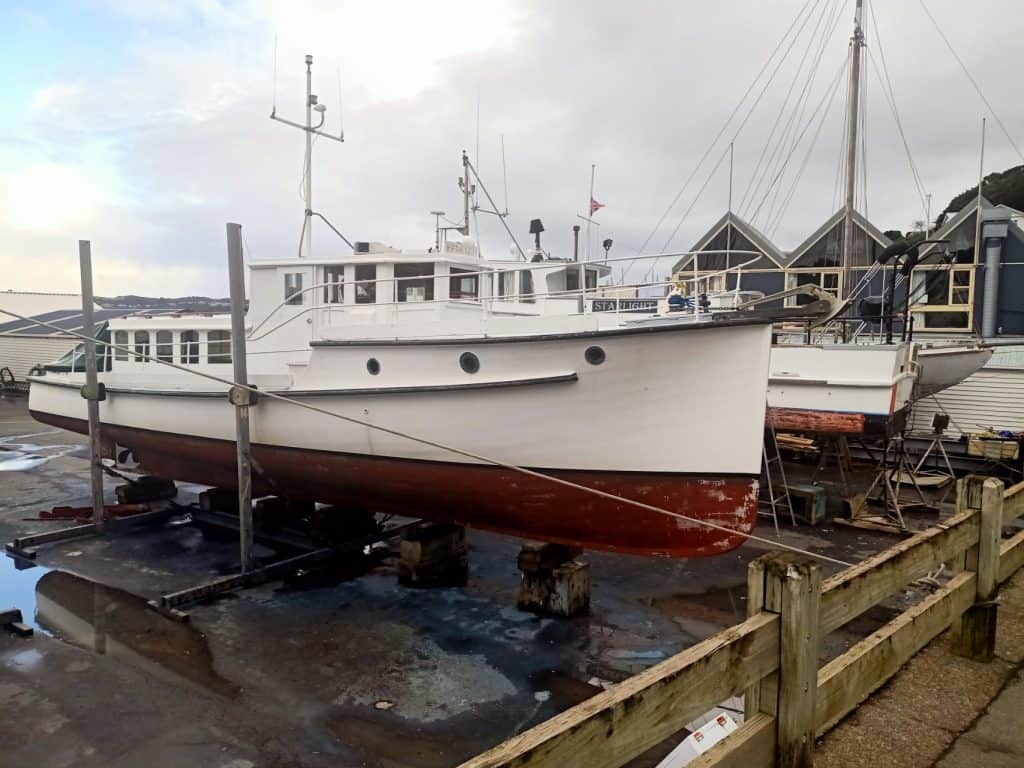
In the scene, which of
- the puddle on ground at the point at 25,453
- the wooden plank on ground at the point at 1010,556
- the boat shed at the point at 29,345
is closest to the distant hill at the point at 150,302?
the boat shed at the point at 29,345

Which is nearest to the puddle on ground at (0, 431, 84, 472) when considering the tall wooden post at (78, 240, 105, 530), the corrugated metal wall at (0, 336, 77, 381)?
the tall wooden post at (78, 240, 105, 530)

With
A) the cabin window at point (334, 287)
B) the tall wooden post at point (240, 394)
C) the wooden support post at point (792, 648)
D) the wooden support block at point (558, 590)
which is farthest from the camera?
the cabin window at point (334, 287)

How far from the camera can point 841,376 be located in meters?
11.6

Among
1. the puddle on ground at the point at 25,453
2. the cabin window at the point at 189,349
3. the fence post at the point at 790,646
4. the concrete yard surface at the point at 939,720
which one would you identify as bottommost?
the puddle on ground at the point at 25,453

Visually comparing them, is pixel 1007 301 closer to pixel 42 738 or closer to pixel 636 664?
pixel 636 664

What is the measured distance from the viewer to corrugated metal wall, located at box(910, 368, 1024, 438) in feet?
45.4

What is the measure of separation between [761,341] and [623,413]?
1307mm

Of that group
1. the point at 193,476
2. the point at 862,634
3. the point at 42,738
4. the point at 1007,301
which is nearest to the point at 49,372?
the point at 193,476

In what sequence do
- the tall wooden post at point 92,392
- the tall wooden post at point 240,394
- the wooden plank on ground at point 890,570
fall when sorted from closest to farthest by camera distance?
the wooden plank on ground at point 890,570
the tall wooden post at point 240,394
the tall wooden post at point 92,392

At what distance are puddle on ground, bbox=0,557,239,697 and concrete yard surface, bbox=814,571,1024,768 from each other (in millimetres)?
4111

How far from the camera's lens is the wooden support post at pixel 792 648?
8.61 ft

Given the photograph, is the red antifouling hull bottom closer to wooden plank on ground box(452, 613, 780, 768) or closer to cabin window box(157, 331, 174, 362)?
cabin window box(157, 331, 174, 362)

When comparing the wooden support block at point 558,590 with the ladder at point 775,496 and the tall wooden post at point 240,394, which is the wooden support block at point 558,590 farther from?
Result: the ladder at point 775,496

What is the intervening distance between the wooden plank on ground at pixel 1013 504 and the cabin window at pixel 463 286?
20.1 feet
